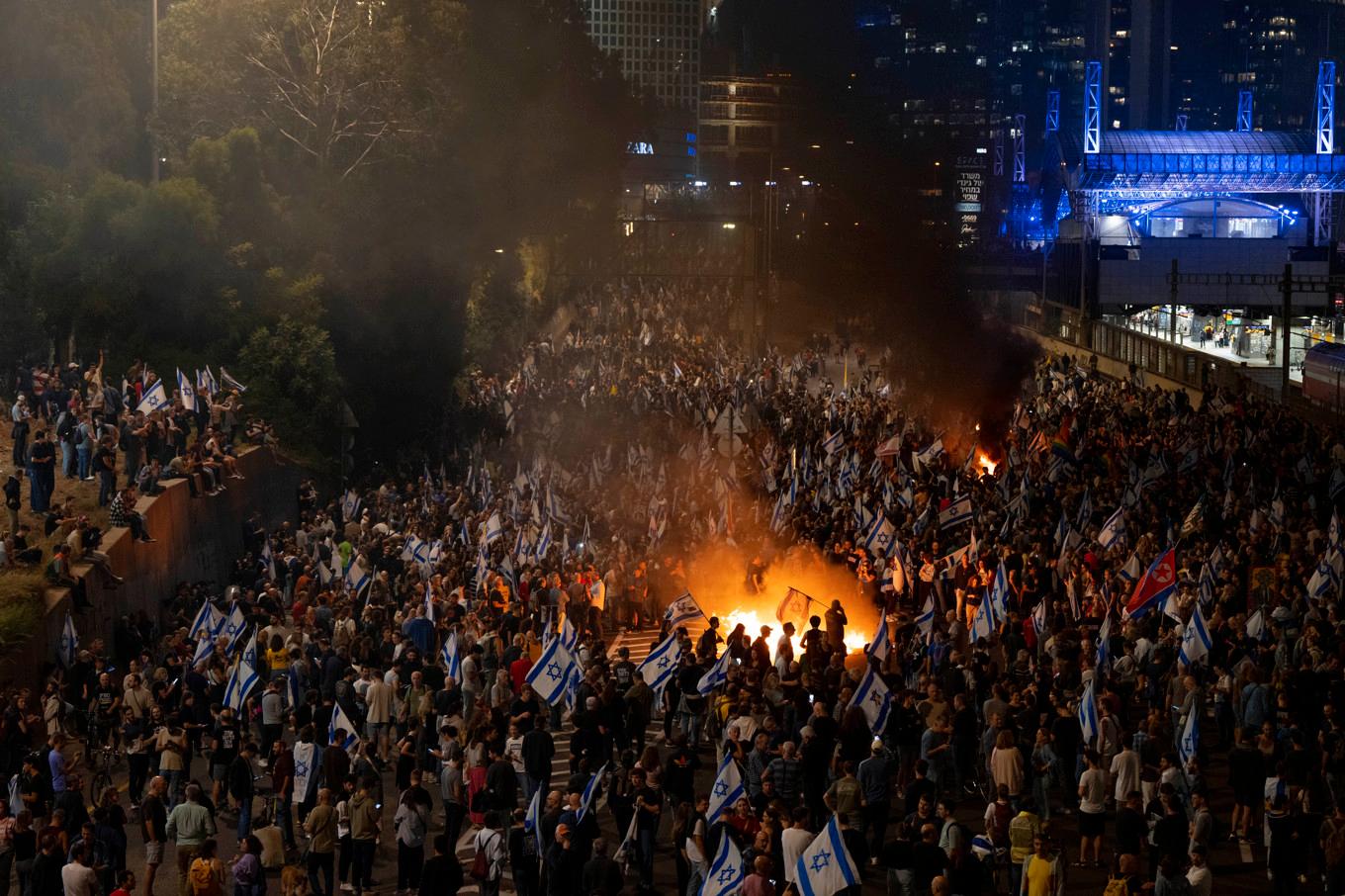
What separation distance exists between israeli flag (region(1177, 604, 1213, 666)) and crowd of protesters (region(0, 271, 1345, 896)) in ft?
0.46

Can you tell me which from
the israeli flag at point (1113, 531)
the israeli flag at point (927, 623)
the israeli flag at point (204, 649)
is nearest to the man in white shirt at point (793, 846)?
the israeli flag at point (927, 623)

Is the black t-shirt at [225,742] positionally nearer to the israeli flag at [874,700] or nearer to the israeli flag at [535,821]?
the israeli flag at [535,821]

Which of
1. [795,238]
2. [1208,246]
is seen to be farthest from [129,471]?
[795,238]

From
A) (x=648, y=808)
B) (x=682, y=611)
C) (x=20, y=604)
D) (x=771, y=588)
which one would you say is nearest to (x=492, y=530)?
(x=771, y=588)

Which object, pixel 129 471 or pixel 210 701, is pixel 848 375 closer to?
pixel 129 471

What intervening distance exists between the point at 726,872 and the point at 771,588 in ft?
42.3

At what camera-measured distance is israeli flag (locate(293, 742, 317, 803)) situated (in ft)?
50.9

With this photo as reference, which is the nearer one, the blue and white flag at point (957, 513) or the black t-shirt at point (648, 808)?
the black t-shirt at point (648, 808)

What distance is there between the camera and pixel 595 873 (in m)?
13.1

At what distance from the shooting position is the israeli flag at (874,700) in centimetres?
1598

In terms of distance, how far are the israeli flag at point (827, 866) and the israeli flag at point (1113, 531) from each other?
424 inches

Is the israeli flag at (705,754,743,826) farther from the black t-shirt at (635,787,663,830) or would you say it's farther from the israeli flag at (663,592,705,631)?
the israeli flag at (663,592,705,631)

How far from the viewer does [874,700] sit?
52.8 ft

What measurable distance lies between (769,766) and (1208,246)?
3068 inches
